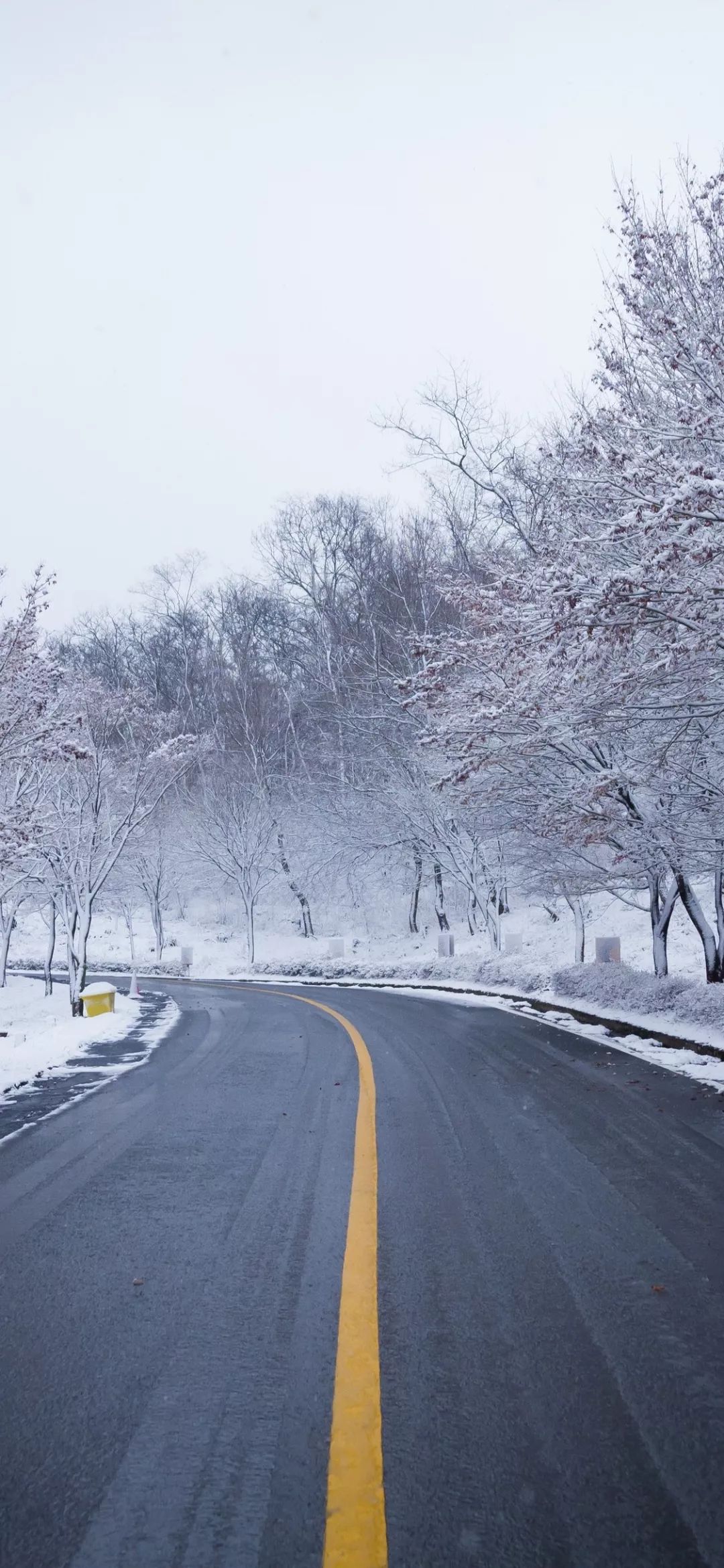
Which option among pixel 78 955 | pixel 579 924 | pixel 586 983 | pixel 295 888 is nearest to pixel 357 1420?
pixel 586 983

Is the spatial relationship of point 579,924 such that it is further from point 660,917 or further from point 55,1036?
point 55,1036

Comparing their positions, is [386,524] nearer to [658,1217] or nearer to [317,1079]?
[317,1079]

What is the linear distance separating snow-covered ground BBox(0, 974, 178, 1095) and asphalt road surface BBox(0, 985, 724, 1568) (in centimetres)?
340

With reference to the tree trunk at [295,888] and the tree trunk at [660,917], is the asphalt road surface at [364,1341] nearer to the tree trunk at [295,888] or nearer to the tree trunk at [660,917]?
the tree trunk at [660,917]

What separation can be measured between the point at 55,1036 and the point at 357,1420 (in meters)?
11.0

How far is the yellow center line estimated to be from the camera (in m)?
2.13

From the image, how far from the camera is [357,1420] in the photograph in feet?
8.70

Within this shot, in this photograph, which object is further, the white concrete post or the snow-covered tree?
the snow-covered tree

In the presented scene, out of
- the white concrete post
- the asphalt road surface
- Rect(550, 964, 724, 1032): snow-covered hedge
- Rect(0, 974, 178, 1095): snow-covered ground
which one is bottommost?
Rect(0, 974, 178, 1095): snow-covered ground

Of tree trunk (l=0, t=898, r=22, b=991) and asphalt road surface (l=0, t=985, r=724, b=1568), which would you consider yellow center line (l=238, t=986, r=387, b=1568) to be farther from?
tree trunk (l=0, t=898, r=22, b=991)

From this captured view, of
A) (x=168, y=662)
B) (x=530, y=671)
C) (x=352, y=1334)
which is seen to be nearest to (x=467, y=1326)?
(x=352, y=1334)

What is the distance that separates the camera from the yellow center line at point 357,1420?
213 centimetres

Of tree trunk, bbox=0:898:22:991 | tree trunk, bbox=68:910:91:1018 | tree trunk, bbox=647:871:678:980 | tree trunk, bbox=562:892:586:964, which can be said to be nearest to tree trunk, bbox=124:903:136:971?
tree trunk, bbox=0:898:22:991

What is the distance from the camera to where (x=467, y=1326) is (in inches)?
130
